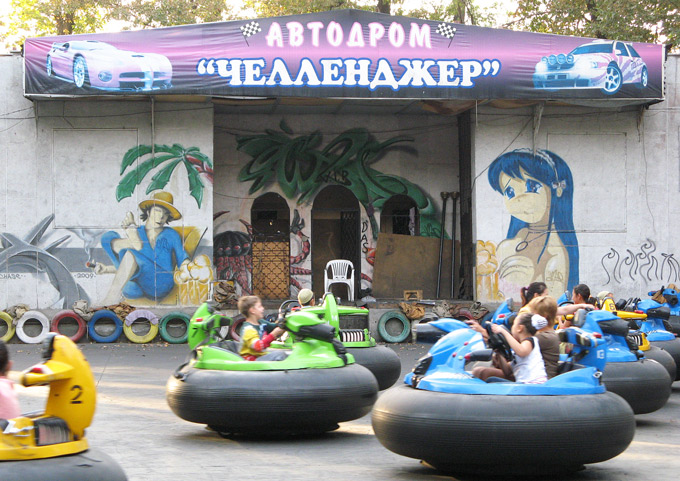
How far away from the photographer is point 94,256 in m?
21.2

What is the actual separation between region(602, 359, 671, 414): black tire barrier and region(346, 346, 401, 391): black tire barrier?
301 centimetres

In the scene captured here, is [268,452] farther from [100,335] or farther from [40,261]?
[40,261]

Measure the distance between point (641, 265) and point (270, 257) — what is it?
32.7 ft

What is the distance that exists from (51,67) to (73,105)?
158cm

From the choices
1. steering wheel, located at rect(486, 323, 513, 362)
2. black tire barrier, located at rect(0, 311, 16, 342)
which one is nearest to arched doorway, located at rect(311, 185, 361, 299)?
black tire barrier, located at rect(0, 311, 16, 342)

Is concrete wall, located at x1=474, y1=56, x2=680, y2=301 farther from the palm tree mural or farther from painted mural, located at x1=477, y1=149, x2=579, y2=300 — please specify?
the palm tree mural

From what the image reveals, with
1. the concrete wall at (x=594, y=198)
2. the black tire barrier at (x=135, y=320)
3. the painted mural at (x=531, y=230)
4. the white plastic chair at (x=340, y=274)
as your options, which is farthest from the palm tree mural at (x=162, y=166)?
the painted mural at (x=531, y=230)

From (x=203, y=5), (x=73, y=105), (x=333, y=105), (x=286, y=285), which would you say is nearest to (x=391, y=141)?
(x=333, y=105)

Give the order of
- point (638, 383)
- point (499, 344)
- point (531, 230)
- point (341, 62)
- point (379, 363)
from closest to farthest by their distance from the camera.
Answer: point (499, 344) < point (638, 383) < point (379, 363) < point (341, 62) < point (531, 230)

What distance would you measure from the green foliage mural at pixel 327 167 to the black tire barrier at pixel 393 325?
4407mm

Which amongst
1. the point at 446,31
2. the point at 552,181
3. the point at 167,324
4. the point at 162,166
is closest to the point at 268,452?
the point at 167,324

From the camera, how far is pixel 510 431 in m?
6.79

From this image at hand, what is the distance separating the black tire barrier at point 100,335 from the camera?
20.7 meters

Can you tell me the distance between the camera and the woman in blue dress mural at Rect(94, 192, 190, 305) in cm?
2123
